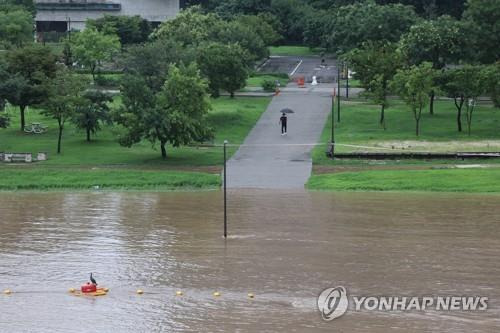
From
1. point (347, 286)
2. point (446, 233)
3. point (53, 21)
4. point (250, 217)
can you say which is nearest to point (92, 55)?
point (53, 21)

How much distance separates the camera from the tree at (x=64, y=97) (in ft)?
194

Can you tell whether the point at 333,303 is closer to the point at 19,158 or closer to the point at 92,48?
the point at 19,158

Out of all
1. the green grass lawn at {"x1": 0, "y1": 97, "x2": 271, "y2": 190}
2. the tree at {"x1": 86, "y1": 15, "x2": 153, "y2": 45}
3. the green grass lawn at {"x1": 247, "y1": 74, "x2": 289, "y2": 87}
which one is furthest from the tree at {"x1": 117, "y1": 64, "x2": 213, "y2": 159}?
the tree at {"x1": 86, "y1": 15, "x2": 153, "y2": 45}

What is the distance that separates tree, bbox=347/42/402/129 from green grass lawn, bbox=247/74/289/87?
745 inches

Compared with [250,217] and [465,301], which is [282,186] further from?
[465,301]

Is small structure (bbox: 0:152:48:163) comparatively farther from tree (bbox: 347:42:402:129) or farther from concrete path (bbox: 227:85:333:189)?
tree (bbox: 347:42:402:129)

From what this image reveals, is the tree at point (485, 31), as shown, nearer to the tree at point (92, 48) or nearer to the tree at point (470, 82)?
the tree at point (470, 82)

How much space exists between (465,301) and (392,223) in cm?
1114

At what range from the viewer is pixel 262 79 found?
300ft

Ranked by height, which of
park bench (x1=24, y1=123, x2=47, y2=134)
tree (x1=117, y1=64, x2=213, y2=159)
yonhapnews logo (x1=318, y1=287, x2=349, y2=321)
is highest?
tree (x1=117, y1=64, x2=213, y2=159)

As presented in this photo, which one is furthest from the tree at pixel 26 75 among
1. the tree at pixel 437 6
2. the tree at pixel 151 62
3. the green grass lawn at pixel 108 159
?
the tree at pixel 437 6

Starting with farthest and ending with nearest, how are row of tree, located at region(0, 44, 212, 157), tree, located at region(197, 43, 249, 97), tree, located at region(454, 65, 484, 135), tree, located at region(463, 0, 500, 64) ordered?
1. tree, located at region(463, 0, 500, 64)
2. tree, located at region(197, 43, 249, 97)
3. tree, located at region(454, 65, 484, 135)
4. row of tree, located at region(0, 44, 212, 157)

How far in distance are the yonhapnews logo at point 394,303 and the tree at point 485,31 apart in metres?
46.1

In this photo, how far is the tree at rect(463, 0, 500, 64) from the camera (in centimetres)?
7275
